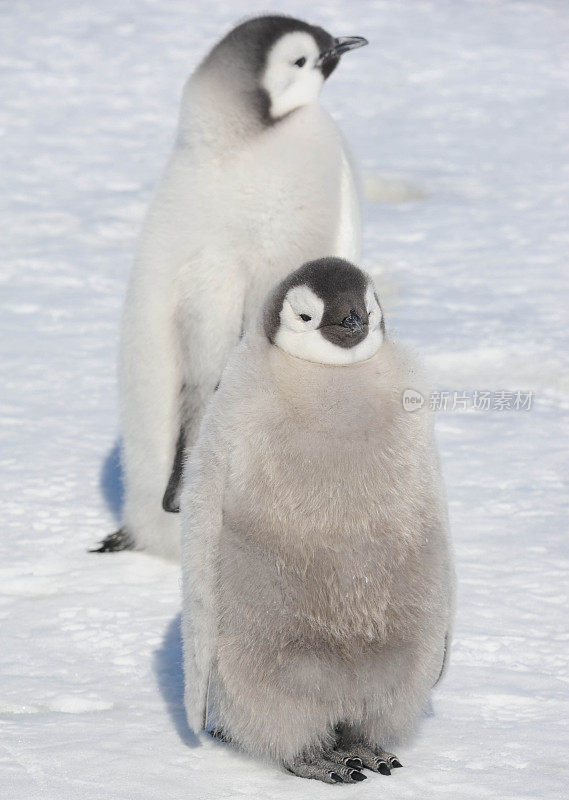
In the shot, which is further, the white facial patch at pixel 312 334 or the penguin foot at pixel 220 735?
the penguin foot at pixel 220 735

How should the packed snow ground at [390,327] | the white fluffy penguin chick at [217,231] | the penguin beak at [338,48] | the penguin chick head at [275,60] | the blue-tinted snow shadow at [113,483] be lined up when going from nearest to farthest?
the packed snow ground at [390,327]
the white fluffy penguin chick at [217,231]
the penguin chick head at [275,60]
the penguin beak at [338,48]
the blue-tinted snow shadow at [113,483]

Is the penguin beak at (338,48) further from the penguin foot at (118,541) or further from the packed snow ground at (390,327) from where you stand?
the penguin foot at (118,541)

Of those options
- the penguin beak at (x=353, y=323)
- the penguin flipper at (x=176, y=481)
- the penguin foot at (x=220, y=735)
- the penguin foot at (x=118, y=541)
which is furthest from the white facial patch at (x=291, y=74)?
the penguin foot at (x=220, y=735)

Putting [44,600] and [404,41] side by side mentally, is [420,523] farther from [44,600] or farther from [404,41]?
[404,41]

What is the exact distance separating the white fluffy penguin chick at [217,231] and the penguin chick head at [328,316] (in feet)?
3.01

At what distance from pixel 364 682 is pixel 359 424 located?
0.43 meters

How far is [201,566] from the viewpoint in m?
2.08

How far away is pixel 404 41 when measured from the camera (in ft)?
30.9

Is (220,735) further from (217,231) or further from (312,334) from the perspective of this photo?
(217,231)

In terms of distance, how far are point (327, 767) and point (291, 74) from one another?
1838mm

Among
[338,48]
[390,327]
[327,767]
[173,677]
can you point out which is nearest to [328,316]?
[390,327]

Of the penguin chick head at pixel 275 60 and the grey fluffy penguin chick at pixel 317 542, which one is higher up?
the penguin chick head at pixel 275 60

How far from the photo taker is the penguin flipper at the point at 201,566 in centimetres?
206

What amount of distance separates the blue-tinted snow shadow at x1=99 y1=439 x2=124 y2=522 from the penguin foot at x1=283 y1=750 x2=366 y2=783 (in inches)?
56.7
